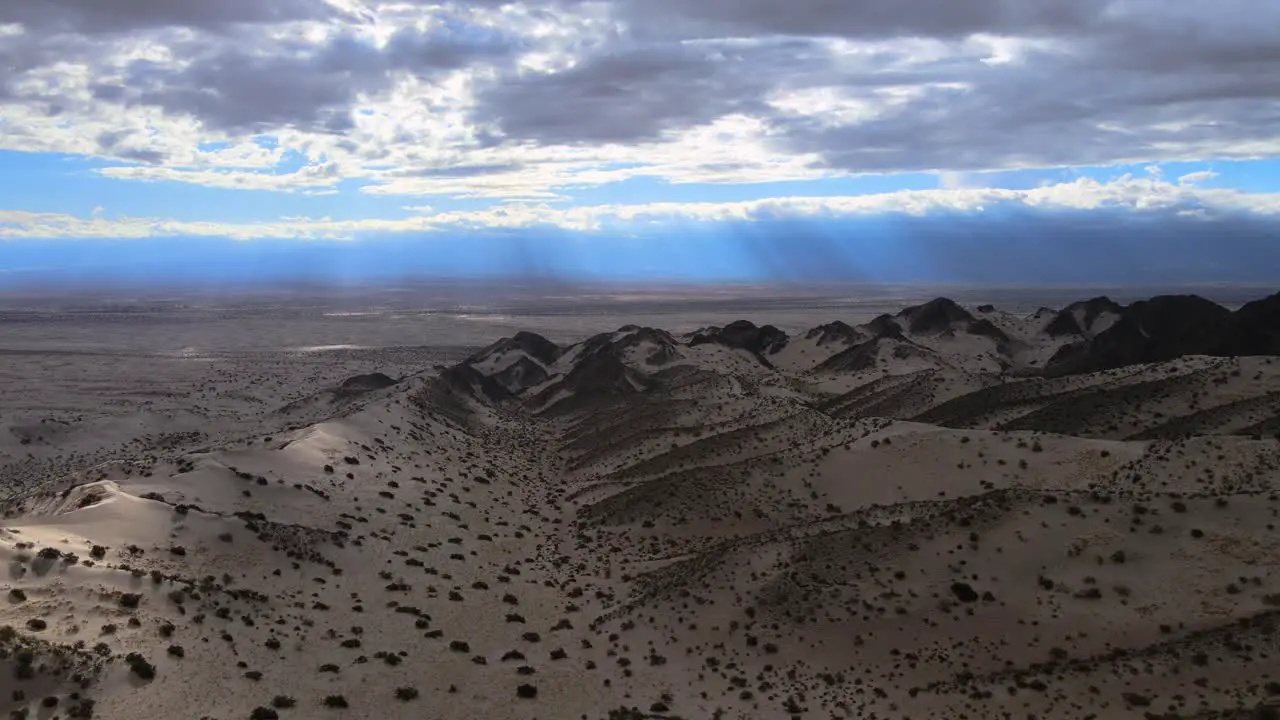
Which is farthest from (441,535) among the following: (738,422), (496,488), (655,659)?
(738,422)

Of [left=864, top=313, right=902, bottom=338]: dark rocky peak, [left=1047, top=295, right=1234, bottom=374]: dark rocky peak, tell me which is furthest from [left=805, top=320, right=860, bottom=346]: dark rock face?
[left=1047, top=295, right=1234, bottom=374]: dark rocky peak

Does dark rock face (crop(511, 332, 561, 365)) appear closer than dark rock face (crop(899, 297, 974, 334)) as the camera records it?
Yes

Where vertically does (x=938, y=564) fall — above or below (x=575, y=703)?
above

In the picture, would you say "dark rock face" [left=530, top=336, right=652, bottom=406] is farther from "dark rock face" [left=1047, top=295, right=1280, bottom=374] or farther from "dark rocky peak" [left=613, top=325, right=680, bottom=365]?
"dark rock face" [left=1047, top=295, right=1280, bottom=374]

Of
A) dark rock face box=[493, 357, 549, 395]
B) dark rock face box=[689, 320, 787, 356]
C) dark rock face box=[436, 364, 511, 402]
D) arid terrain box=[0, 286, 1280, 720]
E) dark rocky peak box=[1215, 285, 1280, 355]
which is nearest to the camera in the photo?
arid terrain box=[0, 286, 1280, 720]

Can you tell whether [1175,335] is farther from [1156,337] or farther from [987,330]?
[987,330]

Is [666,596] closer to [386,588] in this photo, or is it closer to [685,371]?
[386,588]
